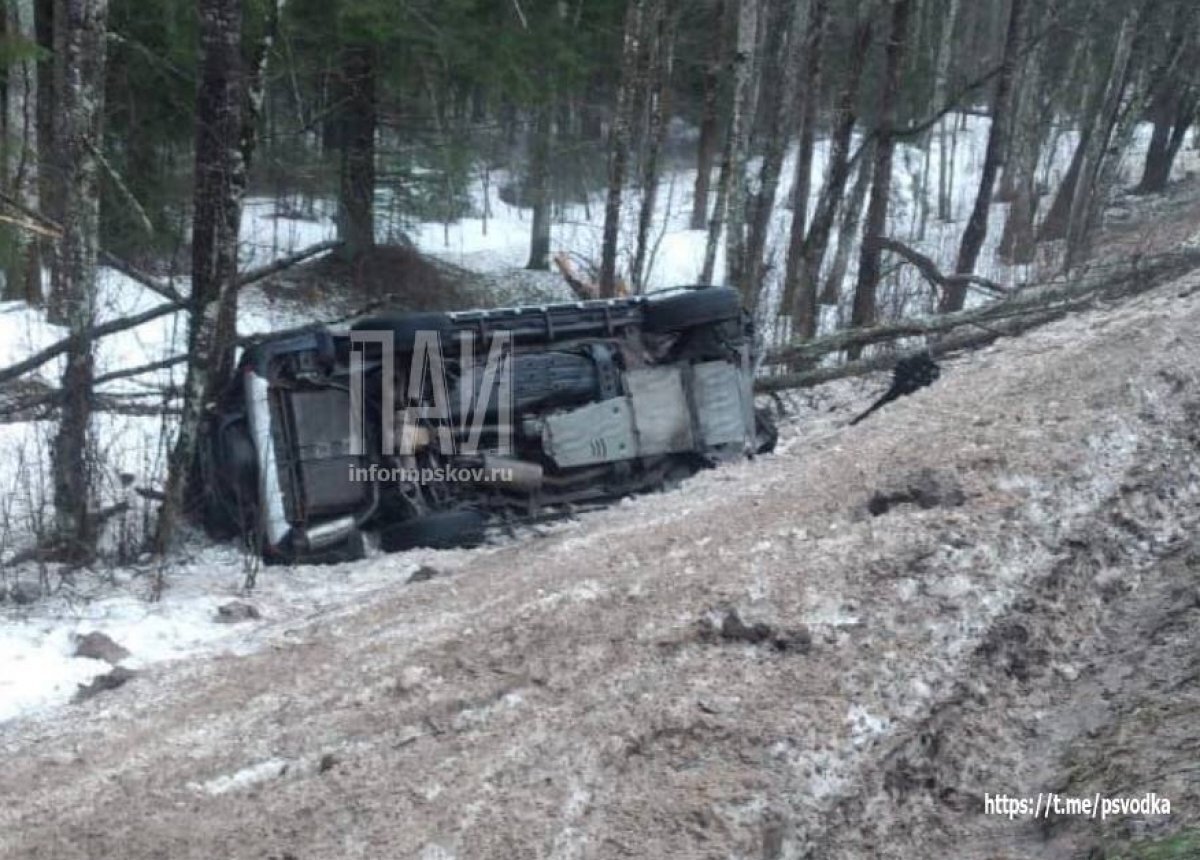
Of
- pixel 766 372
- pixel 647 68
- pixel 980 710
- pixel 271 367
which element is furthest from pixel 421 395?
pixel 647 68

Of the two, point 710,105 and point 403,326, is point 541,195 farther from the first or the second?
point 403,326

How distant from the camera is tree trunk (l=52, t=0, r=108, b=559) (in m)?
8.01

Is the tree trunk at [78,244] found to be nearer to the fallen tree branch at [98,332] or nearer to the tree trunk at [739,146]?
the fallen tree branch at [98,332]

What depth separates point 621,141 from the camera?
1545 centimetres

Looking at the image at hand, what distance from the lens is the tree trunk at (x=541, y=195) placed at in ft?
72.0

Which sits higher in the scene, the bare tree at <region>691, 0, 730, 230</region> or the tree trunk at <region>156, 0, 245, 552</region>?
the bare tree at <region>691, 0, 730, 230</region>

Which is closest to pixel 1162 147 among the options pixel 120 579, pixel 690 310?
pixel 690 310

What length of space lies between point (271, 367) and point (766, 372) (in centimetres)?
520

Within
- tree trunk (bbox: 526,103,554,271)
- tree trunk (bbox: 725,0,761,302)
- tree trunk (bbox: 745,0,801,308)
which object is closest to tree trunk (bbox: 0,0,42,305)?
tree trunk (bbox: 725,0,761,302)

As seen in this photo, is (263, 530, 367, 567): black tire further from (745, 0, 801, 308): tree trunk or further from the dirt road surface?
(745, 0, 801, 308): tree trunk

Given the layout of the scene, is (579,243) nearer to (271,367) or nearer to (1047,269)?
(1047,269)

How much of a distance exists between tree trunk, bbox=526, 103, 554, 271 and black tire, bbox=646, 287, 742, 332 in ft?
40.5

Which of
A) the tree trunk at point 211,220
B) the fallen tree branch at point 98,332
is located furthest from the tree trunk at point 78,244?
the tree trunk at point 211,220

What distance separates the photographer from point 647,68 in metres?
17.5
